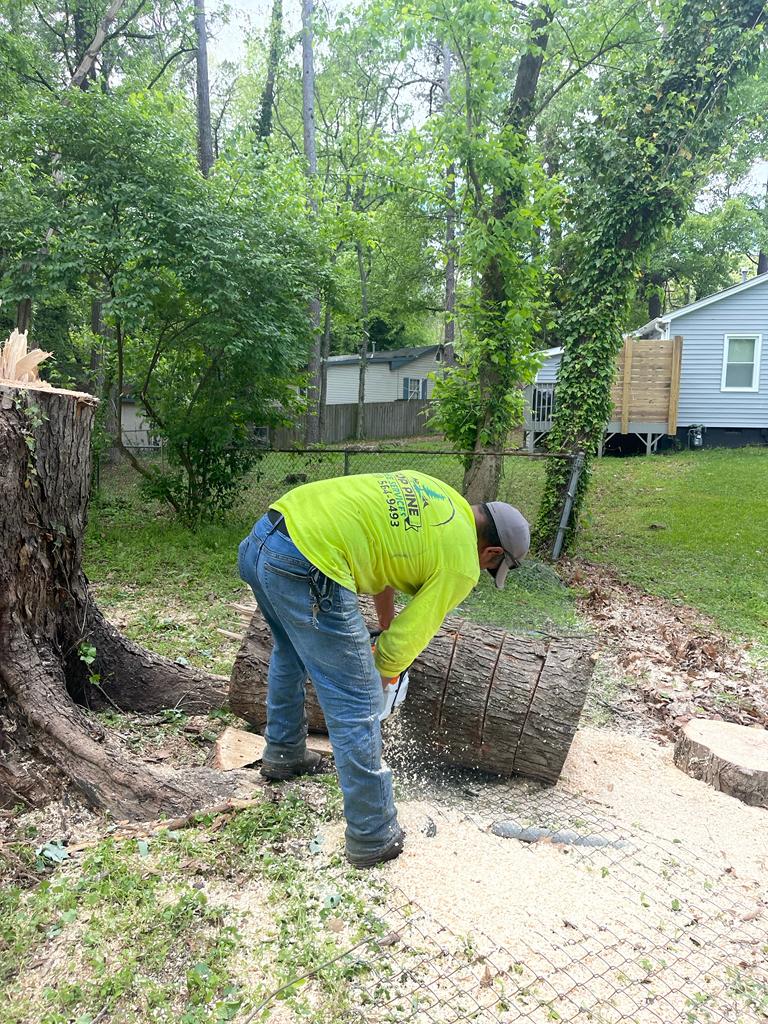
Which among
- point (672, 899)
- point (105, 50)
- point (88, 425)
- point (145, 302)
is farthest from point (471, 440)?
point (105, 50)

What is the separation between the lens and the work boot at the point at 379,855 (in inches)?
100

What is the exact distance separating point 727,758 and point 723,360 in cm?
1575

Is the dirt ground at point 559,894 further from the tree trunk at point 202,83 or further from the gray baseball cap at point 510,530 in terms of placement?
the tree trunk at point 202,83

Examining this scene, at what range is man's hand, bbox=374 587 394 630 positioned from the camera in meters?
2.83

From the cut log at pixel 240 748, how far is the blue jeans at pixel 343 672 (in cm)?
65

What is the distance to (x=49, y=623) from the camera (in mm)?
3152

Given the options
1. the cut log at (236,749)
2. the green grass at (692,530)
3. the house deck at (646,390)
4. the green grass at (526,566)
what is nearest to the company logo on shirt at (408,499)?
the cut log at (236,749)

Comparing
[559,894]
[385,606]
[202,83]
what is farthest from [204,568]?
[202,83]

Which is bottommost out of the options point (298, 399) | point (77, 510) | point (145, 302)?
point (77, 510)

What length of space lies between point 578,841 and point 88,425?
281 cm

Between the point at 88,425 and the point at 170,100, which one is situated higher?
the point at 170,100

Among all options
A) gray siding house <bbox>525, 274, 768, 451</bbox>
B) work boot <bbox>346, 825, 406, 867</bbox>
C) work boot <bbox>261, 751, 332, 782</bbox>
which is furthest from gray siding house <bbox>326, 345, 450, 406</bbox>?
work boot <bbox>346, 825, 406, 867</bbox>

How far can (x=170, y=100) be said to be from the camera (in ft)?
41.7

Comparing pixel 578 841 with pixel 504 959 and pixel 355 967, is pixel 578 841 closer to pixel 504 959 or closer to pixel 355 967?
pixel 504 959
